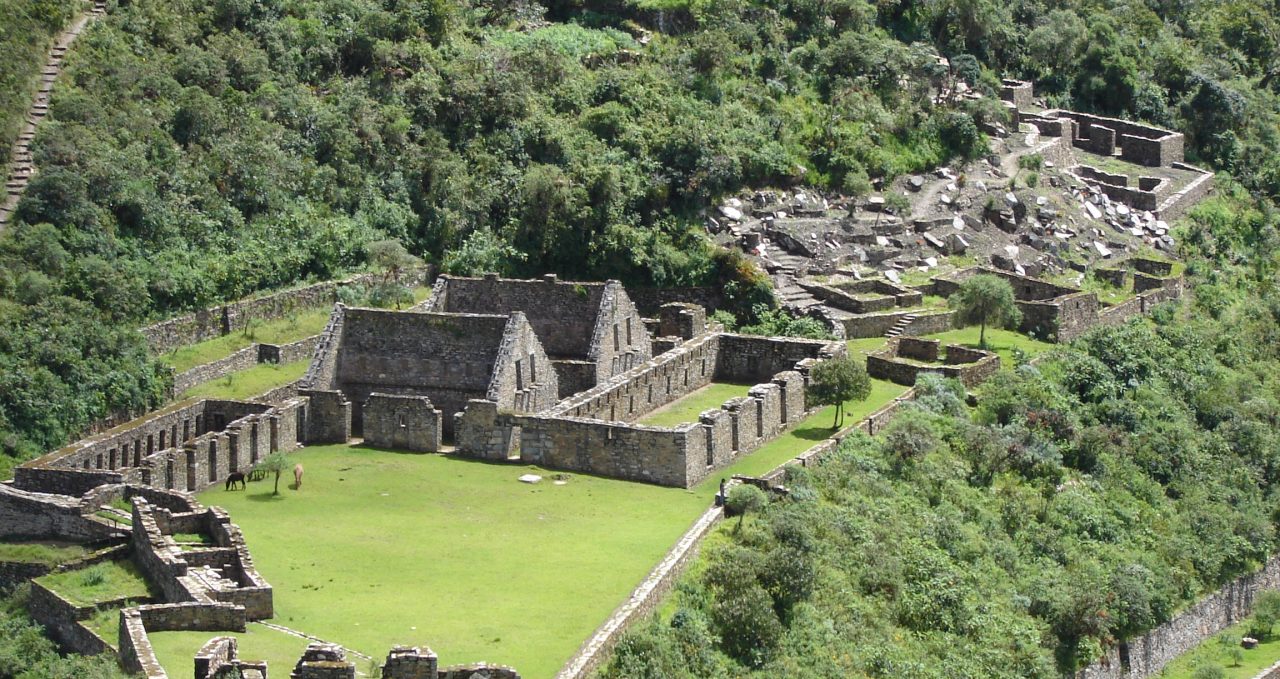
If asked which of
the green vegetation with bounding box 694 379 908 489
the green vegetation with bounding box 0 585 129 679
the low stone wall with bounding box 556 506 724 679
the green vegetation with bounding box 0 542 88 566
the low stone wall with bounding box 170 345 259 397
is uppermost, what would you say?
the low stone wall with bounding box 170 345 259 397

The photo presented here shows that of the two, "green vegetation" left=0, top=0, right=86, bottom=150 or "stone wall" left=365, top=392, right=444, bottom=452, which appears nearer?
"stone wall" left=365, top=392, right=444, bottom=452

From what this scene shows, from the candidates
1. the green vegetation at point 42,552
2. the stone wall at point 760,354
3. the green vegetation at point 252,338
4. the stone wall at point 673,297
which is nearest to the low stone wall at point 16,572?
the green vegetation at point 42,552

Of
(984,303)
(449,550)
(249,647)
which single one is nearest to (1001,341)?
(984,303)

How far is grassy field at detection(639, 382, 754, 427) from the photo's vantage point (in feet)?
202

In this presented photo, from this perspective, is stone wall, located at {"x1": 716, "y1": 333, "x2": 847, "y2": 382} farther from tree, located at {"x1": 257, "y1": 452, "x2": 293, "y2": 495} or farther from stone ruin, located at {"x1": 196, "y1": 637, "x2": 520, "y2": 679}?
stone ruin, located at {"x1": 196, "y1": 637, "x2": 520, "y2": 679}

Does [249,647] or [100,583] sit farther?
[100,583]

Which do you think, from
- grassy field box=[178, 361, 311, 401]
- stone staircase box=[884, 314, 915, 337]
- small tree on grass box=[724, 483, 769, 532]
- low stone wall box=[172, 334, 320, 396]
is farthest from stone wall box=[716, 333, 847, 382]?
small tree on grass box=[724, 483, 769, 532]

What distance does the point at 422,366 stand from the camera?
204ft

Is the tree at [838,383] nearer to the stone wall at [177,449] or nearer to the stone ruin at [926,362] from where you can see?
the stone ruin at [926,362]

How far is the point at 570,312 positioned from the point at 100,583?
68.7ft

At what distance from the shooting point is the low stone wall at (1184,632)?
60469 mm

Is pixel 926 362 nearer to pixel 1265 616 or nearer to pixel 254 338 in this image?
pixel 1265 616

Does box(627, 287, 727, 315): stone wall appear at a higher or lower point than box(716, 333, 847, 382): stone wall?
higher

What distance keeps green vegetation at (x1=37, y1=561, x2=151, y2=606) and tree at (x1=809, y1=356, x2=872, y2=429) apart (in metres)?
20.4
